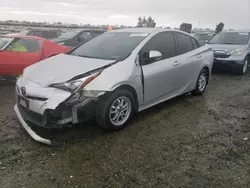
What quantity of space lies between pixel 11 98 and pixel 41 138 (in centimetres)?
249

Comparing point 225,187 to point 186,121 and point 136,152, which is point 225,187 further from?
point 186,121

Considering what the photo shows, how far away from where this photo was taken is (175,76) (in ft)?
15.2

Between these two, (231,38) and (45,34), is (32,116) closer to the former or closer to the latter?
(231,38)

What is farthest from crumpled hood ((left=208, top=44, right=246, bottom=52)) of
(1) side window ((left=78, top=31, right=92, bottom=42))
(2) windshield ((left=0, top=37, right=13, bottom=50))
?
(2) windshield ((left=0, top=37, right=13, bottom=50))

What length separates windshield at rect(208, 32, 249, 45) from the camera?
30.0 ft

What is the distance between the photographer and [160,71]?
420 cm

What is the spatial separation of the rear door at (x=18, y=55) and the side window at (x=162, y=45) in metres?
3.27

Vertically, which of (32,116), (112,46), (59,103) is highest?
(112,46)

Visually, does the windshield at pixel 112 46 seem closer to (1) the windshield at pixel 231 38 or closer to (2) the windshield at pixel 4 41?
(2) the windshield at pixel 4 41

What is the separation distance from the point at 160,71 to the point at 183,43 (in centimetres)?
125

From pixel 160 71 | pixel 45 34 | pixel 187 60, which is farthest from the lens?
pixel 45 34

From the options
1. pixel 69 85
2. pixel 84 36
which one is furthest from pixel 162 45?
pixel 84 36

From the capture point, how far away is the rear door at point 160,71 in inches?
158

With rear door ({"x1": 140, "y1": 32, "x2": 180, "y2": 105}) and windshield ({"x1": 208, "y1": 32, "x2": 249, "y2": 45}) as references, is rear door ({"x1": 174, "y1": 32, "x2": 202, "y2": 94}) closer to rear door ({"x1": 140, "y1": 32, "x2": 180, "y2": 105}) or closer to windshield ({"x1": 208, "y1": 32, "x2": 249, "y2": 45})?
rear door ({"x1": 140, "y1": 32, "x2": 180, "y2": 105})
